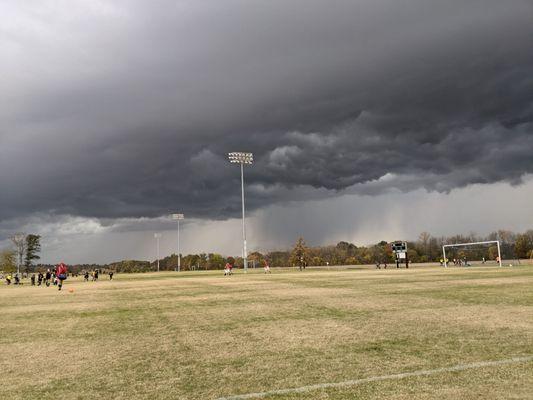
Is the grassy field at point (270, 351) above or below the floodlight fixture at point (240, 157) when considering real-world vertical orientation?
below

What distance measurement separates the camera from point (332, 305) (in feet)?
58.2

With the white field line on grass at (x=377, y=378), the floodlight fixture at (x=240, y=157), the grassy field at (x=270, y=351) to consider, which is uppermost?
the floodlight fixture at (x=240, y=157)

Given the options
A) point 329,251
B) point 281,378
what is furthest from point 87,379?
point 329,251

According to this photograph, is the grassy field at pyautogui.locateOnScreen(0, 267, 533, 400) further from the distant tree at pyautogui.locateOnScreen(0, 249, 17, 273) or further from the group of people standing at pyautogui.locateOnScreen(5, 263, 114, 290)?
the distant tree at pyautogui.locateOnScreen(0, 249, 17, 273)

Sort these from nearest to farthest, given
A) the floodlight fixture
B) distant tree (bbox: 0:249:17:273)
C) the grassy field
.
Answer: the grassy field → the floodlight fixture → distant tree (bbox: 0:249:17:273)

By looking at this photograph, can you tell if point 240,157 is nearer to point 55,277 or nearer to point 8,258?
point 55,277

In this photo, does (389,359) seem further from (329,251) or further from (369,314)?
(329,251)

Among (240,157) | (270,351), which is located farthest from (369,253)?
(270,351)

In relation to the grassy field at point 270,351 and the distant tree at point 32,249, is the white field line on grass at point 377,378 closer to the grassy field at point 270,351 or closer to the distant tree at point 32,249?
the grassy field at point 270,351

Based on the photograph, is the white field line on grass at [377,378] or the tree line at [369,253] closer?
the white field line on grass at [377,378]

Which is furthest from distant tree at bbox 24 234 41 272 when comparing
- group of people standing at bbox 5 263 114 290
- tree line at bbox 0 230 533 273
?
group of people standing at bbox 5 263 114 290

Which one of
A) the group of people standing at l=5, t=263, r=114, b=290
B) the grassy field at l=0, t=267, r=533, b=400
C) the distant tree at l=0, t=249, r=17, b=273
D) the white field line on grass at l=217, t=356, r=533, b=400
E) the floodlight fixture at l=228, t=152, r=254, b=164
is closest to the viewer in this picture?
the white field line on grass at l=217, t=356, r=533, b=400

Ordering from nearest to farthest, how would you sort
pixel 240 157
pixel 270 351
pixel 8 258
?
pixel 270 351, pixel 240 157, pixel 8 258

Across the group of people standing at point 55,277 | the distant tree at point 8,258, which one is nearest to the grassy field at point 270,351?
the group of people standing at point 55,277
